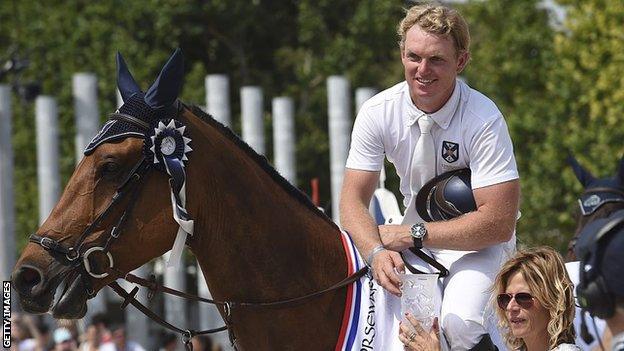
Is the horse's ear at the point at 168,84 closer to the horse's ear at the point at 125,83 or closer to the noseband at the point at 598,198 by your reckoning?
the horse's ear at the point at 125,83

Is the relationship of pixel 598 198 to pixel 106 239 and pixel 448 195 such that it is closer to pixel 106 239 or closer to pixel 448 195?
pixel 448 195

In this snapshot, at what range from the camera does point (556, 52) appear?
2894cm

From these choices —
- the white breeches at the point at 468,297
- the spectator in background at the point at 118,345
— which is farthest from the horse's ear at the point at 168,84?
the spectator in background at the point at 118,345

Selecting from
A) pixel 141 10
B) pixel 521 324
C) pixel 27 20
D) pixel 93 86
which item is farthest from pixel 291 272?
pixel 27 20

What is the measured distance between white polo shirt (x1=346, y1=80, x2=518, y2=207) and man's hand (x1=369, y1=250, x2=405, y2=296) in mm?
483

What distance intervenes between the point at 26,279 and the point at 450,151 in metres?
1.92

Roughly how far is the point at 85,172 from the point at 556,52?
24.2m

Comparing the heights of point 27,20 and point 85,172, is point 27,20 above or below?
above

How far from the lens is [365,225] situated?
600 centimetres

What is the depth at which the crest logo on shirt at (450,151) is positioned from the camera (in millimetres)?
5988

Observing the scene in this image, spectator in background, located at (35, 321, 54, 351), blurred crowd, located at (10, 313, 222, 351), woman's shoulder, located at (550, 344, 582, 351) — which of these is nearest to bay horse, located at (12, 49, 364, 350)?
woman's shoulder, located at (550, 344, 582, 351)

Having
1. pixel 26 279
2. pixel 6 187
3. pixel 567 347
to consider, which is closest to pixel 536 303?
pixel 567 347

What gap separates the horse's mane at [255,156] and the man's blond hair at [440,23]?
845mm

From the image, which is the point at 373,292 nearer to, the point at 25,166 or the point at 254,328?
the point at 254,328
